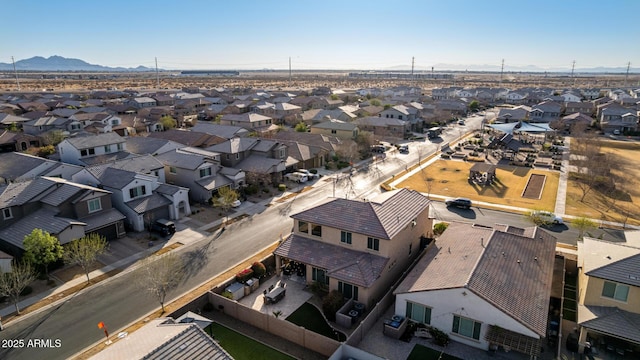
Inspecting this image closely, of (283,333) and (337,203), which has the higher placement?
(337,203)

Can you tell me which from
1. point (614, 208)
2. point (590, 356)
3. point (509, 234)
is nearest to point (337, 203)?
point (509, 234)

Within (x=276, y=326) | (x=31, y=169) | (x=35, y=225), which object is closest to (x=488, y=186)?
(x=276, y=326)

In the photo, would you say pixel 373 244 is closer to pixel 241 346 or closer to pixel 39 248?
pixel 241 346

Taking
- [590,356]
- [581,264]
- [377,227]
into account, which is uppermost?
[377,227]

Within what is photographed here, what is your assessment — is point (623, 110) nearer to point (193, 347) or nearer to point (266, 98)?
point (266, 98)

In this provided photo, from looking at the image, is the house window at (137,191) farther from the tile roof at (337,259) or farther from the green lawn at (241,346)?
the green lawn at (241,346)

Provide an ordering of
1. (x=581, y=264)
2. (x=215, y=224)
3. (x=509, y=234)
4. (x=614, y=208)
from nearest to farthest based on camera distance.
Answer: (x=581, y=264) → (x=509, y=234) → (x=215, y=224) → (x=614, y=208)

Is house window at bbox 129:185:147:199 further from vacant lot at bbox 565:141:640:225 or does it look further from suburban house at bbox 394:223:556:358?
vacant lot at bbox 565:141:640:225
